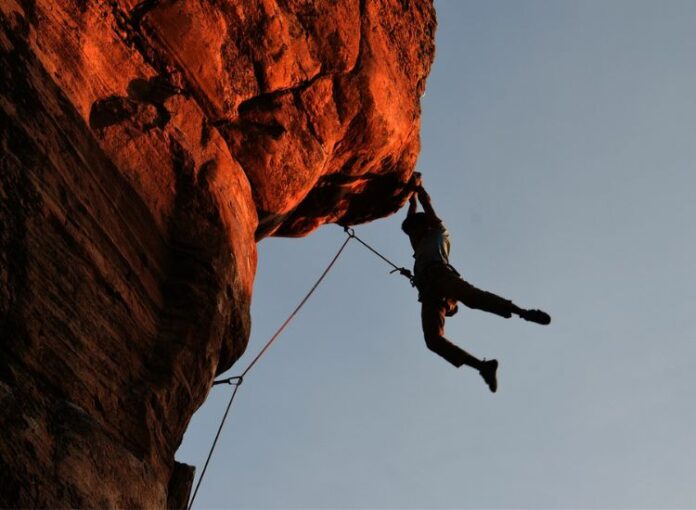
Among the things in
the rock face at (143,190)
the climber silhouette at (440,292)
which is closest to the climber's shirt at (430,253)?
the climber silhouette at (440,292)

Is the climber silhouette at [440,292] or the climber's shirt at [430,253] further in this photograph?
the climber's shirt at [430,253]

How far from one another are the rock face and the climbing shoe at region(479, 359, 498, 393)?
233 centimetres

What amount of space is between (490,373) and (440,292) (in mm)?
1196

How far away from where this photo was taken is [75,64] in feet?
21.4

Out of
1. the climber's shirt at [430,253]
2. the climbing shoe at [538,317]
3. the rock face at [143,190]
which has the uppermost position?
the climber's shirt at [430,253]

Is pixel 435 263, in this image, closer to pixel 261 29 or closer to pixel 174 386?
pixel 261 29

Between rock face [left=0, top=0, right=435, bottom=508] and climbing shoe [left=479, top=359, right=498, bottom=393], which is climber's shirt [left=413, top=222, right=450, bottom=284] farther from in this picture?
climbing shoe [left=479, top=359, right=498, bottom=393]

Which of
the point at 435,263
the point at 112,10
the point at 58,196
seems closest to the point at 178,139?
the point at 112,10

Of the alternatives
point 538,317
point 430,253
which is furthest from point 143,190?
point 430,253

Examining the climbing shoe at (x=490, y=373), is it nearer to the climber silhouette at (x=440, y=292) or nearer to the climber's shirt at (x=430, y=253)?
the climber silhouette at (x=440, y=292)

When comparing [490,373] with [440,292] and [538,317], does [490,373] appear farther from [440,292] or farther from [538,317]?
[440,292]

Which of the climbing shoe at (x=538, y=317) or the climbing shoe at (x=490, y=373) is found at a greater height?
the climbing shoe at (x=538, y=317)

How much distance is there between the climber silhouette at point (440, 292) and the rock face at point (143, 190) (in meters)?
1.26

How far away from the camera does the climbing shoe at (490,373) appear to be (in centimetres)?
893
